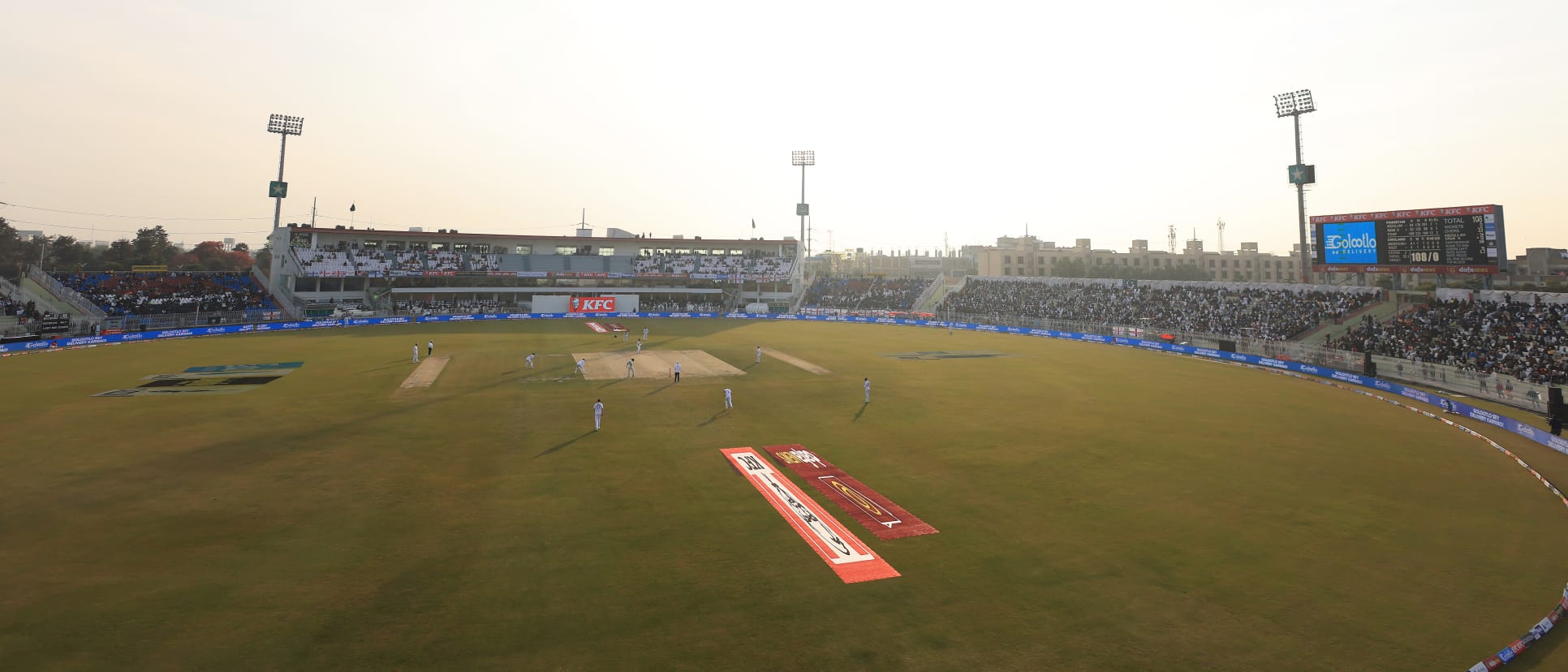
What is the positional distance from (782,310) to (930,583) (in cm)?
8904

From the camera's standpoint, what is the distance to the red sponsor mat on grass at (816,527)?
41.2ft

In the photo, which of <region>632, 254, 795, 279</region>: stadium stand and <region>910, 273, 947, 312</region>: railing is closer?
<region>910, 273, 947, 312</region>: railing

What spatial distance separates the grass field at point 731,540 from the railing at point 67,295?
4175 cm

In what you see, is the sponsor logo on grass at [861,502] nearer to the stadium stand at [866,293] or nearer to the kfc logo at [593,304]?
the stadium stand at [866,293]

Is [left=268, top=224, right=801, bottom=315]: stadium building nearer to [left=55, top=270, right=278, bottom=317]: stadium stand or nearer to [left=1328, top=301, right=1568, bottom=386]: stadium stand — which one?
[left=55, top=270, right=278, bottom=317]: stadium stand

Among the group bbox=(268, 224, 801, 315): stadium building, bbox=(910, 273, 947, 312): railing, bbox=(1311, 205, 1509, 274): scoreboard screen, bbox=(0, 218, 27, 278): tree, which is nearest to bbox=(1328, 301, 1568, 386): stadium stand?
bbox=(1311, 205, 1509, 274): scoreboard screen

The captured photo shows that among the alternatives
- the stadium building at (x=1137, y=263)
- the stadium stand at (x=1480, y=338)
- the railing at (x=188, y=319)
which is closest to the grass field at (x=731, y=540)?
the stadium stand at (x=1480, y=338)

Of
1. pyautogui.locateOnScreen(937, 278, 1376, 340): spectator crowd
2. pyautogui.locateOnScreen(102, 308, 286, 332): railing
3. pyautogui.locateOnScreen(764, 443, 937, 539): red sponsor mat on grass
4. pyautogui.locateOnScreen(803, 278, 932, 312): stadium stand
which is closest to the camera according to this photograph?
pyautogui.locateOnScreen(764, 443, 937, 539): red sponsor mat on grass

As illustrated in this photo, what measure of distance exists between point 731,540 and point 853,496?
4.11 meters

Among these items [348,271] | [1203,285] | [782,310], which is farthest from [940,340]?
[348,271]

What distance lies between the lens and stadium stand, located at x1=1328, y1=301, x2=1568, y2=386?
108ft

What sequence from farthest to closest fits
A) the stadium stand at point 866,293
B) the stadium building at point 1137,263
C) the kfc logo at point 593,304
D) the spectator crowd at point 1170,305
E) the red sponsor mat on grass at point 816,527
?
the stadium building at point 1137,263
the stadium stand at point 866,293
the kfc logo at point 593,304
the spectator crowd at point 1170,305
the red sponsor mat on grass at point 816,527

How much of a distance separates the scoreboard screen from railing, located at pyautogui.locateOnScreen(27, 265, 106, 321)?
102013mm

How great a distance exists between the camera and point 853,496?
55.0 feet
